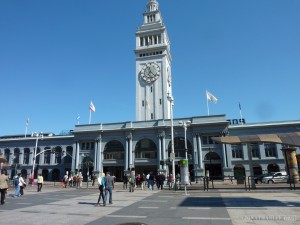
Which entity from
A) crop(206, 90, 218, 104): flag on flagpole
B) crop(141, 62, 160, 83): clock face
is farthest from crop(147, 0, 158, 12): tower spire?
crop(206, 90, 218, 104): flag on flagpole

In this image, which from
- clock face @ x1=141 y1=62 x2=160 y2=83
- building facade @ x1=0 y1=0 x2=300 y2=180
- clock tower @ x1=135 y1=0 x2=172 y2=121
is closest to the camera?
building facade @ x1=0 y1=0 x2=300 y2=180

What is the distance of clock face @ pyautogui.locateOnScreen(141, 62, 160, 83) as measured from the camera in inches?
2501

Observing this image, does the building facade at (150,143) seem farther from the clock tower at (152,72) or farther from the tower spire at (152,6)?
the tower spire at (152,6)

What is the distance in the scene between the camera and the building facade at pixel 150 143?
160 ft

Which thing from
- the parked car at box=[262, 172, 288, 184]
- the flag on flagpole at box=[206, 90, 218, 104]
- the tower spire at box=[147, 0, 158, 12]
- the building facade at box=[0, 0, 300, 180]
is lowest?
the parked car at box=[262, 172, 288, 184]

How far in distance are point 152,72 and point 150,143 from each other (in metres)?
20.4

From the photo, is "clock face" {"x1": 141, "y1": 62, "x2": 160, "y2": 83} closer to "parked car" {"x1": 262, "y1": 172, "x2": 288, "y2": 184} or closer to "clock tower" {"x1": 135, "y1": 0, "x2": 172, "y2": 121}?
"clock tower" {"x1": 135, "y1": 0, "x2": 172, "y2": 121}

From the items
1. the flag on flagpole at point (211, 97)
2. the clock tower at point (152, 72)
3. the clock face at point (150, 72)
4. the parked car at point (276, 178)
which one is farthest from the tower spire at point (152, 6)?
the parked car at point (276, 178)

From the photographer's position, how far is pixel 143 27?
70562 mm

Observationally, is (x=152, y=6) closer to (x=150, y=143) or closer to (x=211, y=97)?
(x=211, y=97)

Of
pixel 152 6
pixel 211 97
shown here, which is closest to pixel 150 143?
pixel 211 97

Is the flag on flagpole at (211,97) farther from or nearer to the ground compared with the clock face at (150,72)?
nearer to the ground

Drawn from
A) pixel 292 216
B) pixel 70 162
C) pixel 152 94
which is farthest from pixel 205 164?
pixel 292 216

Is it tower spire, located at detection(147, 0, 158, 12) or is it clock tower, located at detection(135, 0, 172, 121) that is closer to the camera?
clock tower, located at detection(135, 0, 172, 121)
